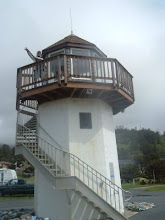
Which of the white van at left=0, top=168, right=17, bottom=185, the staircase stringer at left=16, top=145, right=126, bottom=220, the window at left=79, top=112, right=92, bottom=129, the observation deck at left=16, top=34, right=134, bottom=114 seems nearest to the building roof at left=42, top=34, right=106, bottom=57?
the observation deck at left=16, top=34, right=134, bottom=114

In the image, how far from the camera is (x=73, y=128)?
10.3m

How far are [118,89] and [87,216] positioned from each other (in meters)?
5.43

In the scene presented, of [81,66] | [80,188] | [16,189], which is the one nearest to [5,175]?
[16,189]

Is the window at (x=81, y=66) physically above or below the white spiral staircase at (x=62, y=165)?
above

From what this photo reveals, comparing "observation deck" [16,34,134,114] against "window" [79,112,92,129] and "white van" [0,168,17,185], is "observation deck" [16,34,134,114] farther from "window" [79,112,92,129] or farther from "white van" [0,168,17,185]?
"white van" [0,168,17,185]

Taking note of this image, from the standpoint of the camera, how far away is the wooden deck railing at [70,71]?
9469 millimetres

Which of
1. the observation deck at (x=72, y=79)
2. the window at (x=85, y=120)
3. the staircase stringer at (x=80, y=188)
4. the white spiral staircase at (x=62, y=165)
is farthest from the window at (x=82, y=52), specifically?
the staircase stringer at (x=80, y=188)

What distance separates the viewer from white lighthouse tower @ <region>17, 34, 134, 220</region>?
9.52 m

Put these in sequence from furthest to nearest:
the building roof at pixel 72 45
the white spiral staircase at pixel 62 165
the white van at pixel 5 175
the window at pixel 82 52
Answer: the white van at pixel 5 175 < the window at pixel 82 52 < the building roof at pixel 72 45 < the white spiral staircase at pixel 62 165

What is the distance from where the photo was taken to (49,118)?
11.0 metres

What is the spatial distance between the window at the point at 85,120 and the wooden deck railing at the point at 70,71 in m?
1.63

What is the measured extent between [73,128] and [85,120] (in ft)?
2.44

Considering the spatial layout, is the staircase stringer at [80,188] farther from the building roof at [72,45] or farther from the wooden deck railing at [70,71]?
the building roof at [72,45]

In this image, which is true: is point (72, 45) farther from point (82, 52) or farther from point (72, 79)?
point (72, 79)
